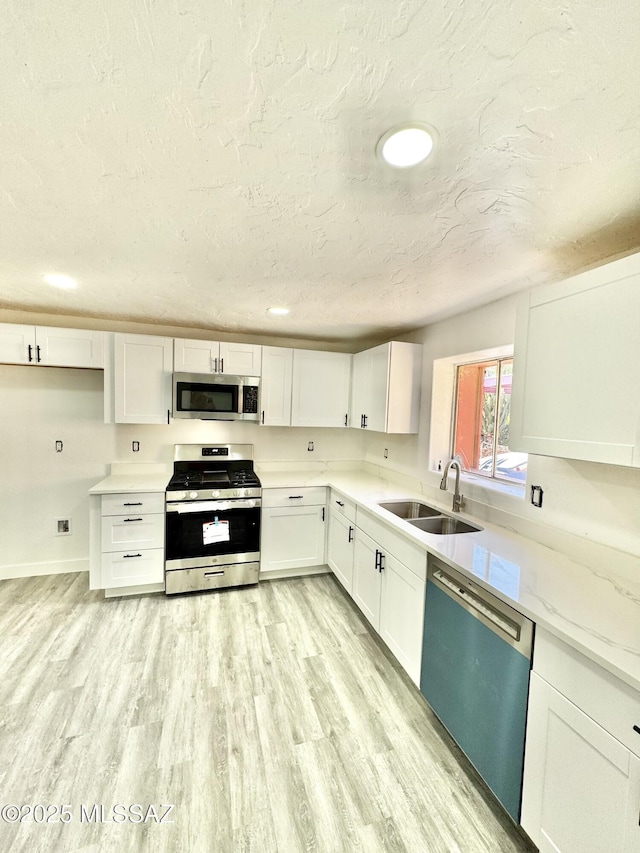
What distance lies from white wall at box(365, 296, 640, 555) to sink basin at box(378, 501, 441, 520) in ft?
0.81

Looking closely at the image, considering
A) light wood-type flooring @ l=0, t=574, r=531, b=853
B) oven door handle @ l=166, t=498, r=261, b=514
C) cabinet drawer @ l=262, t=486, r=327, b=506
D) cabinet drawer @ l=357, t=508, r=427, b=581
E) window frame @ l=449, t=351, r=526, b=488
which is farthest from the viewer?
cabinet drawer @ l=262, t=486, r=327, b=506

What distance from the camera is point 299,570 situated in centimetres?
322

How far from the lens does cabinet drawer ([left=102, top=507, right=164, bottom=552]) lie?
266cm

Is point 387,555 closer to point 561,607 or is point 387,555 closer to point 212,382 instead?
point 561,607

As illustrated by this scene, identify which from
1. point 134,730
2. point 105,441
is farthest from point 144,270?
point 134,730

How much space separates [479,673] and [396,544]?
743 millimetres

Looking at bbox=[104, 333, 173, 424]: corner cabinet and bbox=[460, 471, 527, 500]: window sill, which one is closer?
bbox=[460, 471, 527, 500]: window sill

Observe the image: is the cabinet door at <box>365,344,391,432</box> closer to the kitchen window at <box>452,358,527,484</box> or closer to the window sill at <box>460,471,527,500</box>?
the kitchen window at <box>452,358,527,484</box>

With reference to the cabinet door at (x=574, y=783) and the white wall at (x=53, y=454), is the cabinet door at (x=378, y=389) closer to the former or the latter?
the white wall at (x=53, y=454)

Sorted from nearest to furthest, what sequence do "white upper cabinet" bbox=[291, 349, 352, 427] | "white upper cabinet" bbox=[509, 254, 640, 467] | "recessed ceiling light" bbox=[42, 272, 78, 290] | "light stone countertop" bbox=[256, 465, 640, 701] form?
"light stone countertop" bbox=[256, 465, 640, 701], "white upper cabinet" bbox=[509, 254, 640, 467], "recessed ceiling light" bbox=[42, 272, 78, 290], "white upper cabinet" bbox=[291, 349, 352, 427]

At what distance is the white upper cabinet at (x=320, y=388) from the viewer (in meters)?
3.29

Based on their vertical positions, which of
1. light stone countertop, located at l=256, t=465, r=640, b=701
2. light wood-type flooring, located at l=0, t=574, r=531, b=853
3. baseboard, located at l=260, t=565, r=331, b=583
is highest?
light stone countertop, located at l=256, t=465, r=640, b=701

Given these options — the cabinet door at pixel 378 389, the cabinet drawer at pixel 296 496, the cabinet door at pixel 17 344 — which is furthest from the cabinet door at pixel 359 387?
the cabinet door at pixel 17 344

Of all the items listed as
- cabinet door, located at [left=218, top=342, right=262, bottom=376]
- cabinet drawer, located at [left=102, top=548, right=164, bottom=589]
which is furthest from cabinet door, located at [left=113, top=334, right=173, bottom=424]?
cabinet drawer, located at [left=102, top=548, right=164, bottom=589]
